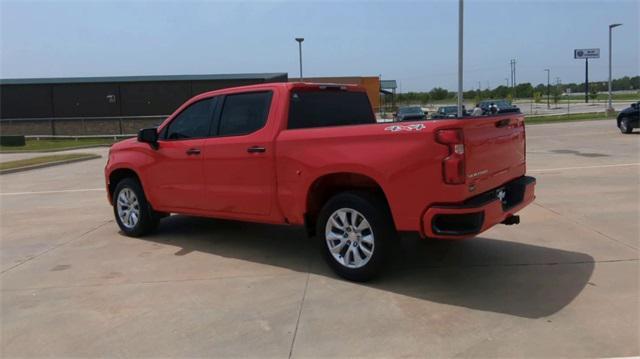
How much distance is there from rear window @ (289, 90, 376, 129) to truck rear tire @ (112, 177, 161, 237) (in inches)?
108

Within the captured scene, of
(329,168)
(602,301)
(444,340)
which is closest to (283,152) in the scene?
(329,168)

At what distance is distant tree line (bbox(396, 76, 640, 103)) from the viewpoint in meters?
104

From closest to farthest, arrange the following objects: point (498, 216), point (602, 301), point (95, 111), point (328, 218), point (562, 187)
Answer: point (602, 301) < point (498, 216) < point (328, 218) < point (562, 187) < point (95, 111)

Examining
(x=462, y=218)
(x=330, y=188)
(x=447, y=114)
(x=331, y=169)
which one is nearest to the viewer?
(x=462, y=218)

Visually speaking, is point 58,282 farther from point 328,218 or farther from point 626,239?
point 626,239

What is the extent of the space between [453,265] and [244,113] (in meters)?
2.81

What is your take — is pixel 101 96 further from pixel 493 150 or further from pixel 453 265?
pixel 493 150

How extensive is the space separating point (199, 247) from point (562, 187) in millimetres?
6840

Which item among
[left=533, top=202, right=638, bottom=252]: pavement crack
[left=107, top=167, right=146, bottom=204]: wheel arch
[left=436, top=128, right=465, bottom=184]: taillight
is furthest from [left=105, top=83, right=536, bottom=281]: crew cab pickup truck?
[left=533, top=202, right=638, bottom=252]: pavement crack

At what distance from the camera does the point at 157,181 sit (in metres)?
7.22

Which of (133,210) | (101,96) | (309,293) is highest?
(101,96)

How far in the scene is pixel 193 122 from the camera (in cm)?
691

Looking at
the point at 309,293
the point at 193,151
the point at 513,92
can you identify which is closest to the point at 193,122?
the point at 193,151

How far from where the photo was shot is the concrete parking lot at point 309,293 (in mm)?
4137
